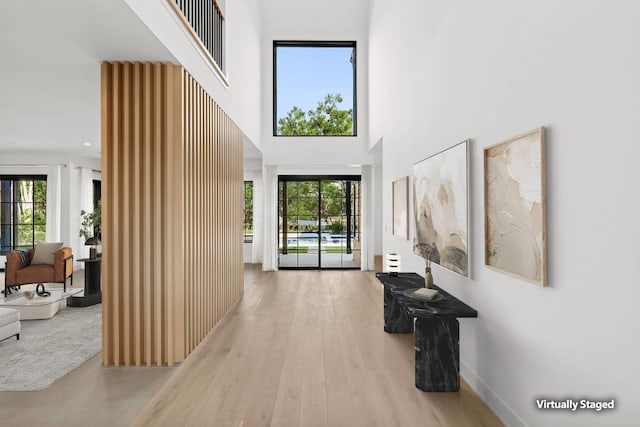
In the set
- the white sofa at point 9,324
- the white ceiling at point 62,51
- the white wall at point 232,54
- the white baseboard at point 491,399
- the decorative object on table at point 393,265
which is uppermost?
the white wall at point 232,54

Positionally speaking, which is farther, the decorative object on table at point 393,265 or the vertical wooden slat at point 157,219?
the decorative object on table at point 393,265

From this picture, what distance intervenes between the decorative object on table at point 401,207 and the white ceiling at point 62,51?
3006 mm

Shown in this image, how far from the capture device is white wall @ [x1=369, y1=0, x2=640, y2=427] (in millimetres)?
1370

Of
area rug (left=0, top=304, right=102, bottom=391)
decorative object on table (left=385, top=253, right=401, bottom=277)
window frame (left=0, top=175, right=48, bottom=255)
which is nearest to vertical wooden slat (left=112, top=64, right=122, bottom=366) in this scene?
area rug (left=0, top=304, right=102, bottom=391)

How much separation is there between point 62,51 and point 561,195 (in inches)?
148

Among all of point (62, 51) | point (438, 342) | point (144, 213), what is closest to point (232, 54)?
point (62, 51)

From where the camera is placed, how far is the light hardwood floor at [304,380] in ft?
7.52

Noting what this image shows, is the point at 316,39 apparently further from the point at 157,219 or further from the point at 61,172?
the point at 61,172

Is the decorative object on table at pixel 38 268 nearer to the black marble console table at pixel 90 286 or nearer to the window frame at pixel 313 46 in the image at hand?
the black marble console table at pixel 90 286

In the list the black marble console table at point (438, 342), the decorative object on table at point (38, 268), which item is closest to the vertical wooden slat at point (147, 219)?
the black marble console table at point (438, 342)

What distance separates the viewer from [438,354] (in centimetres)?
256

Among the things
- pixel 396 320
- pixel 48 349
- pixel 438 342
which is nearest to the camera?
pixel 438 342

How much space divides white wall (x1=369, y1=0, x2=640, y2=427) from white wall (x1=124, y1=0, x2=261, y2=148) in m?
2.36

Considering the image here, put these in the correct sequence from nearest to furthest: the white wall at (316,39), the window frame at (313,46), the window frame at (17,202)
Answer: the white wall at (316,39) < the window frame at (313,46) < the window frame at (17,202)
